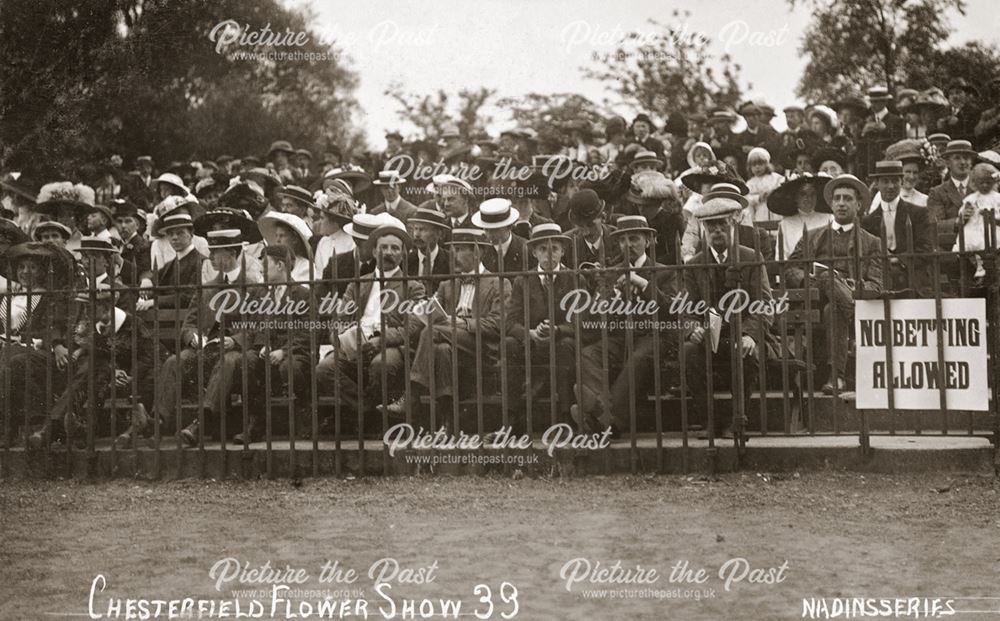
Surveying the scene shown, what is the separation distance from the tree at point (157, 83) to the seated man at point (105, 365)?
3266 mm

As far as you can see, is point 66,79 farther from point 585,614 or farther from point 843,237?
point 585,614

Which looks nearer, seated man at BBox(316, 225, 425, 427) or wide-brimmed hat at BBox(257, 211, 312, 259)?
seated man at BBox(316, 225, 425, 427)

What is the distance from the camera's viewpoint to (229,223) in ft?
41.0

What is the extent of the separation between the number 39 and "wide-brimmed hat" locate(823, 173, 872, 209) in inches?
242

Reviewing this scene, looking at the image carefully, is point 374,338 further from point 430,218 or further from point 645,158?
point 645,158

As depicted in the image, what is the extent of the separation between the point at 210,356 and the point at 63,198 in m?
6.37

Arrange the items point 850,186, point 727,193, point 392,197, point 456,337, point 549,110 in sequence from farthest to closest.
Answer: point 549,110 → point 392,197 → point 727,193 → point 850,186 → point 456,337

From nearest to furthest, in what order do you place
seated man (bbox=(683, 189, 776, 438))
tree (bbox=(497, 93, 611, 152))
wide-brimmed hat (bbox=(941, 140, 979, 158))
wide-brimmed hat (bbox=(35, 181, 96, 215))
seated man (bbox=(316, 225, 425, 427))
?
1. seated man (bbox=(683, 189, 776, 438))
2. seated man (bbox=(316, 225, 425, 427))
3. wide-brimmed hat (bbox=(941, 140, 979, 158))
4. wide-brimmed hat (bbox=(35, 181, 96, 215))
5. tree (bbox=(497, 93, 611, 152))

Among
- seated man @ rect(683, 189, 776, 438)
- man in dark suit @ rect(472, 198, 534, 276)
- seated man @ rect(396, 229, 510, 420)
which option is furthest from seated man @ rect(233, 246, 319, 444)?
seated man @ rect(683, 189, 776, 438)

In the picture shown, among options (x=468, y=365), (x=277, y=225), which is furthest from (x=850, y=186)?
(x=277, y=225)

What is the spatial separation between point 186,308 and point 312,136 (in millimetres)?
21002

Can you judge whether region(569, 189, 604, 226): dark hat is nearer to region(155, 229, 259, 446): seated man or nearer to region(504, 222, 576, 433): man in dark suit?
region(504, 222, 576, 433): man in dark suit

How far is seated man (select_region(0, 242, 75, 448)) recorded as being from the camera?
877 centimetres

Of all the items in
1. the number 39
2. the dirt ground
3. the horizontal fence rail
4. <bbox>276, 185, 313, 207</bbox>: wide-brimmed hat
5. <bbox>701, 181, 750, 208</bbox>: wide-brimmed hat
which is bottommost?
the number 39
